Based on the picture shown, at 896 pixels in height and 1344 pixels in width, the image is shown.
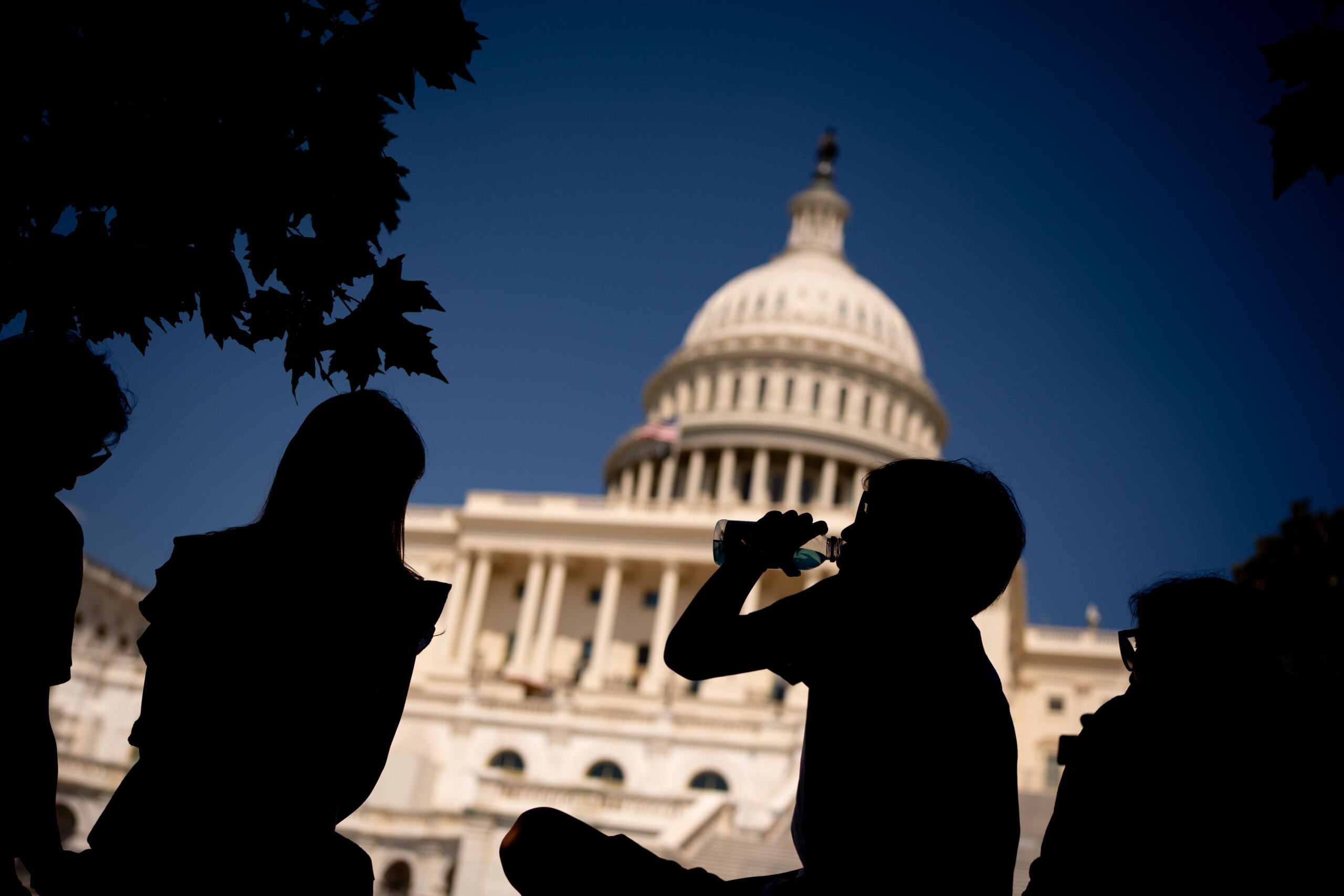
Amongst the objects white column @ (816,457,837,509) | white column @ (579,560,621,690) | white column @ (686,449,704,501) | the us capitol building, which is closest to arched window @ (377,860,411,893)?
the us capitol building

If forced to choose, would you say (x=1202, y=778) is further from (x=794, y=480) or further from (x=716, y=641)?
(x=794, y=480)

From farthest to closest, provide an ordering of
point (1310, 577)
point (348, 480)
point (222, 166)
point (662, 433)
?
1. point (662, 433)
2. point (1310, 577)
3. point (222, 166)
4. point (348, 480)

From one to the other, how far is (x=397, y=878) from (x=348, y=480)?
3170cm

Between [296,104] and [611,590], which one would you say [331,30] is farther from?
[611,590]

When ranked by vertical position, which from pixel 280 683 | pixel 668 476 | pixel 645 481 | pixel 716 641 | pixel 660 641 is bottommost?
pixel 280 683

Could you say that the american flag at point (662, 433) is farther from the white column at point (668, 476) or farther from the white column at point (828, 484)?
the white column at point (828, 484)

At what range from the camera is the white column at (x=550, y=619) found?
61.7 metres

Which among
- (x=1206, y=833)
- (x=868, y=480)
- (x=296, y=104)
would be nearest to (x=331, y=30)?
(x=296, y=104)

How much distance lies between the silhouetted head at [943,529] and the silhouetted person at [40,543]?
8.73 feet

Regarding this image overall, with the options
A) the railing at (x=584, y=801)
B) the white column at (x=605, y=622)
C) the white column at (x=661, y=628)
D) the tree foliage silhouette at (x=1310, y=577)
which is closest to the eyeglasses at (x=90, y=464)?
the tree foliage silhouette at (x=1310, y=577)

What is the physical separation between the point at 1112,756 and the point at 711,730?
3869 cm

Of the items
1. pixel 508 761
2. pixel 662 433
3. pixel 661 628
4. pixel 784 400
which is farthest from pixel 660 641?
A: pixel 784 400

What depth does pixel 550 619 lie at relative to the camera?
62.9 m

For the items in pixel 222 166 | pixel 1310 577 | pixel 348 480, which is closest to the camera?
pixel 348 480
